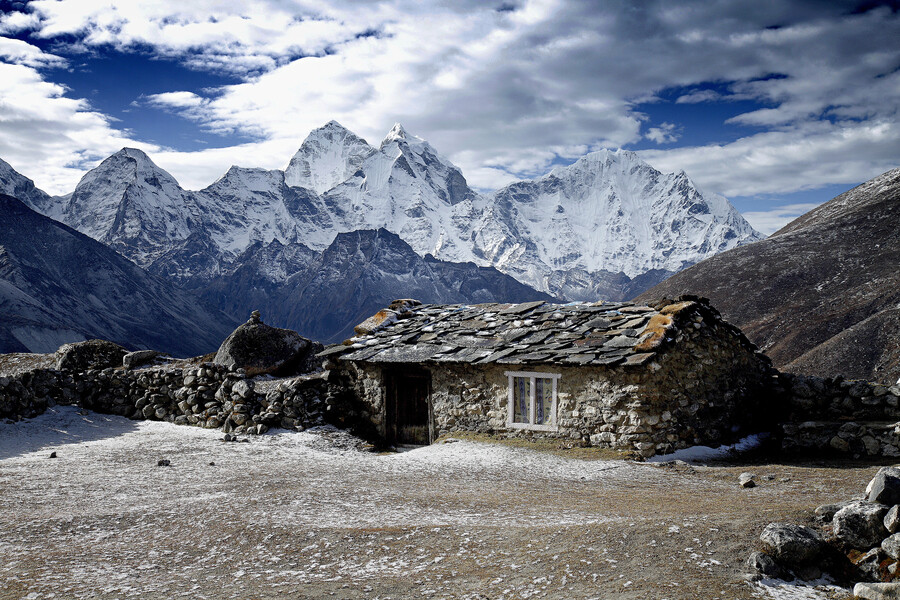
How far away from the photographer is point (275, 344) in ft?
78.0

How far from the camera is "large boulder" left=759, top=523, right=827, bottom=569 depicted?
5973 millimetres

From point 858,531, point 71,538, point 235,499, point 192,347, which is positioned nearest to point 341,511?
point 235,499

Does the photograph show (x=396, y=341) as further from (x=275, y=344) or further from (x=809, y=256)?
(x=809, y=256)

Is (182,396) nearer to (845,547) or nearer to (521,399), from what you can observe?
(521,399)

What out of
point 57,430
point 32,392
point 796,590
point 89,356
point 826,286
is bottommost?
point 57,430

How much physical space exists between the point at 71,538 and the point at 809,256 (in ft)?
169

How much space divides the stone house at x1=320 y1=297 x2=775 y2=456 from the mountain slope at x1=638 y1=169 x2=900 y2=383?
667 inches

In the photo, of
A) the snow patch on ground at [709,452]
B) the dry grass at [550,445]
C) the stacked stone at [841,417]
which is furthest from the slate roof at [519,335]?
the stacked stone at [841,417]

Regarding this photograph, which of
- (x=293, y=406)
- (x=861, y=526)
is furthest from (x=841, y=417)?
(x=293, y=406)

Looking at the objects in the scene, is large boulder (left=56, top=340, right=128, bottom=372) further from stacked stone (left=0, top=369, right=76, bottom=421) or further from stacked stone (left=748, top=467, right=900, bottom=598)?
stacked stone (left=748, top=467, right=900, bottom=598)

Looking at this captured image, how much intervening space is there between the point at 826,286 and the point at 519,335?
1417 inches

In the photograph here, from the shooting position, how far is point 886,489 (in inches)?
256

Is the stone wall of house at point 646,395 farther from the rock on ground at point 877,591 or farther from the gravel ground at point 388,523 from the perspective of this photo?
the rock on ground at point 877,591

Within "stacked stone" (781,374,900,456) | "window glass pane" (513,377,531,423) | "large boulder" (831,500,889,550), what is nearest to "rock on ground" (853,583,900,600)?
"large boulder" (831,500,889,550)
